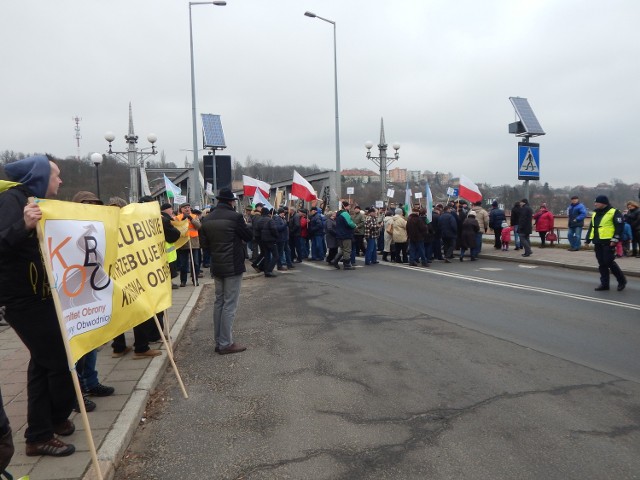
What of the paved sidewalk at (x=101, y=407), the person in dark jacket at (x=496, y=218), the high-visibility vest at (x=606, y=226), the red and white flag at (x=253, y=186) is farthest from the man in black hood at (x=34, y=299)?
the person in dark jacket at (x=496, y=218)

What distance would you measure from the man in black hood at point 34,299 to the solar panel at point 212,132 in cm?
1890

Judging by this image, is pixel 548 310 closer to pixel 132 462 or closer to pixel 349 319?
pixel 349 319

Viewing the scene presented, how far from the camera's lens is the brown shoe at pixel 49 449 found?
3555mm

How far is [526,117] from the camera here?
1902cm

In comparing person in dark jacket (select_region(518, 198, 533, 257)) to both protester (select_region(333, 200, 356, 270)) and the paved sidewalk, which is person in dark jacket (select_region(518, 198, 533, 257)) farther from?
the paved sidewalk

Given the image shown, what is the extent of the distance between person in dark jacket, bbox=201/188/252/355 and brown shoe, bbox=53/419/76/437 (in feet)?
8.45

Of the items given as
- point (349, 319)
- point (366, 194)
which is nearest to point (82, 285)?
point (349, 319)

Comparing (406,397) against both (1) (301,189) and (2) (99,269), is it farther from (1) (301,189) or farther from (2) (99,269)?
(1) (301,189)

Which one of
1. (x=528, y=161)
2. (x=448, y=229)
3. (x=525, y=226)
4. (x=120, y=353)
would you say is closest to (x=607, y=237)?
(x=448, y=229)

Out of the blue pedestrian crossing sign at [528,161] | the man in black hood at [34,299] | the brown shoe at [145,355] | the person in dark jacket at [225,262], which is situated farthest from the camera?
the blue pedestrian crossing sign at [528,161]

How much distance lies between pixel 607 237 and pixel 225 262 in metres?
7.98

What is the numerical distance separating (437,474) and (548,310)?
601 centimetres

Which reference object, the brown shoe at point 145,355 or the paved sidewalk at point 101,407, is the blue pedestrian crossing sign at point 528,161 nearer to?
the paved sidewalk at point 101,407

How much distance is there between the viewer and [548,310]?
856 cm
